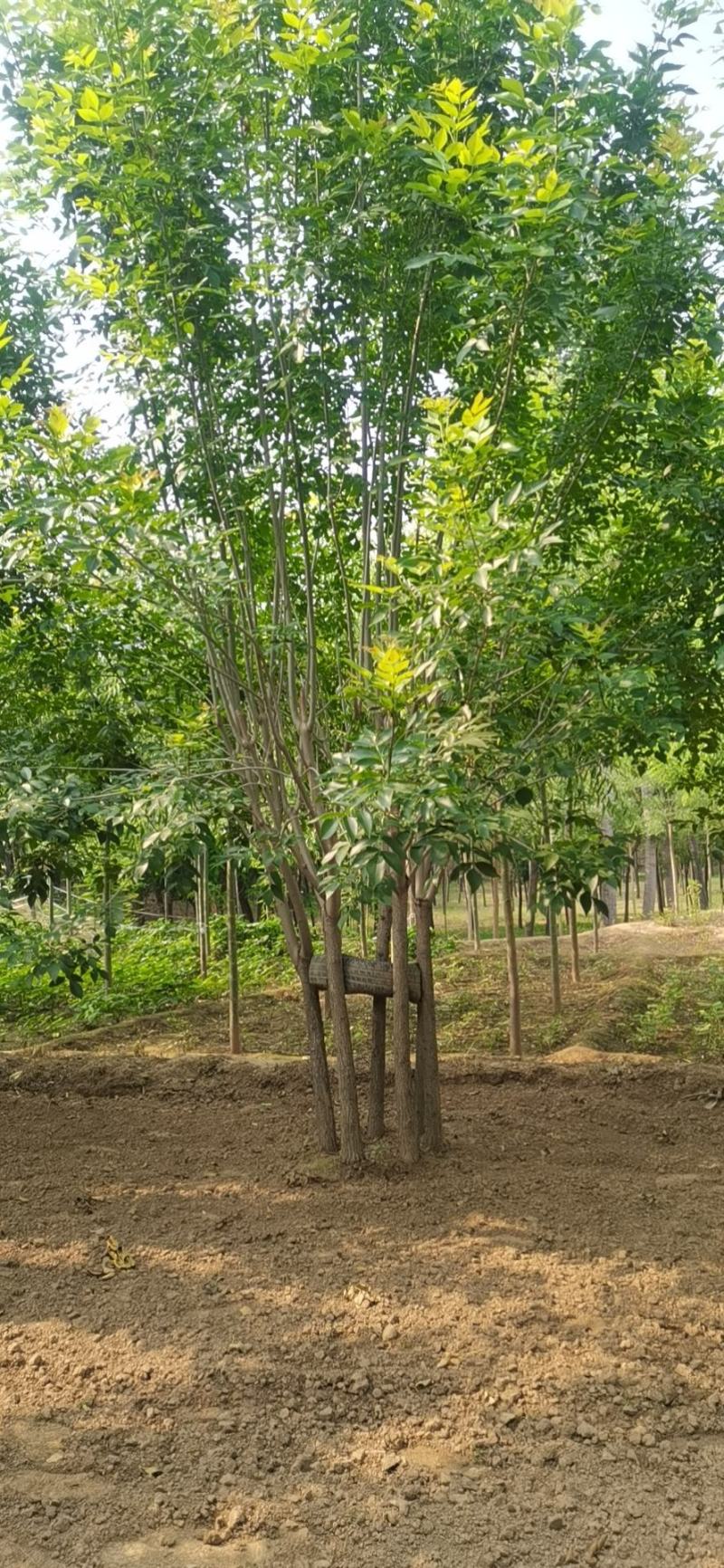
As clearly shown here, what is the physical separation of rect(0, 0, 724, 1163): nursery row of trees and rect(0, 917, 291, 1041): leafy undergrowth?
373 cm

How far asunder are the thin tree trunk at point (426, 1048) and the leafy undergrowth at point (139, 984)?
3.66m

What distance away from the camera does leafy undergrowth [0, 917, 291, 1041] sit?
32.3 ft

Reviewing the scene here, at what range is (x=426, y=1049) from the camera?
197 inches

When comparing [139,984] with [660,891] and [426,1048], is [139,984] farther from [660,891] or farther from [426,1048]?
[660,891]

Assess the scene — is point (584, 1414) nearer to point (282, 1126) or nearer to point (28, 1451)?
point (28, 1451)

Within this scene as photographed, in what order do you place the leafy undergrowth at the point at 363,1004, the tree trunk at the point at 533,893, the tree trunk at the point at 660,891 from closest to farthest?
the tree trunk at the point at 533,893
the leafy undergrowth at the point at 363,1004
the tree trunk at the point at 660,891

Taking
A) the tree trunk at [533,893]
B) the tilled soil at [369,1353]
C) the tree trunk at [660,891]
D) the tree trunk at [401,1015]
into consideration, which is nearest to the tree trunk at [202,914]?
the tree trunk at [533,893]

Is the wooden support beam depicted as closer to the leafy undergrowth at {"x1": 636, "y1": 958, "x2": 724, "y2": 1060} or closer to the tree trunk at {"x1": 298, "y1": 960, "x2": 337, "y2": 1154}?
the tree trunk at {"x1": 298, "y1": 960, "x2": 337, "y2": 1154}

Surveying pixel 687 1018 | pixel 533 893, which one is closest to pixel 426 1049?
pixel 533 893

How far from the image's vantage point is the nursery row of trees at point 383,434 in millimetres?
3812

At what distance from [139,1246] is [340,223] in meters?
4.01

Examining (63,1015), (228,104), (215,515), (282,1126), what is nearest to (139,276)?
(228,104)

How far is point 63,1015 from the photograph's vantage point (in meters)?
10.2

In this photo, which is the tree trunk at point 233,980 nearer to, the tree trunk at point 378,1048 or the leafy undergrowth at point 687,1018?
the tree trunk at point 378,1048
